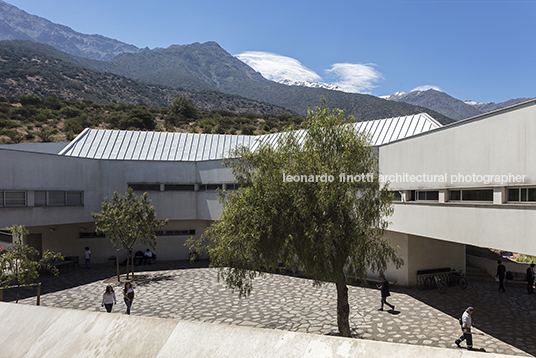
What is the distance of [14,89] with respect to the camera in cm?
6825

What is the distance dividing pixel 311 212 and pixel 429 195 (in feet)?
22.4

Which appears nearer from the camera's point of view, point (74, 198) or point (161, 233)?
point (74, 198)

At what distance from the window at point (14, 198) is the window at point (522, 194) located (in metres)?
21.8

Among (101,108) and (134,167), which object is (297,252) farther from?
(101,108)

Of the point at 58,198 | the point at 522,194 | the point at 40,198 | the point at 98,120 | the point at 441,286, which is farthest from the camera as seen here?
the point at 98,120

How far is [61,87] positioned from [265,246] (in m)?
81.4

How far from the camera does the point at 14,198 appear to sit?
1827 cm

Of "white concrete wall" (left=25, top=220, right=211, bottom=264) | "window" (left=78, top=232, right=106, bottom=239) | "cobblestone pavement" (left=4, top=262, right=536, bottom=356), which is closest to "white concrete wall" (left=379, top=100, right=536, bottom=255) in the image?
"cobblestone pavement" (left=4, top=262, right=536, bottom=356)

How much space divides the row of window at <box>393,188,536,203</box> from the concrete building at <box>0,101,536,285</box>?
34 millimetres

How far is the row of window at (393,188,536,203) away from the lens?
9.49 m

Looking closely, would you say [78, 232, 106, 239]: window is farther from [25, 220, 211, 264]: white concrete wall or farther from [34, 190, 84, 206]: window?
[34, 190, 84, 206]: window

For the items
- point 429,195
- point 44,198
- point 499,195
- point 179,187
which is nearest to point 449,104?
point 179,187

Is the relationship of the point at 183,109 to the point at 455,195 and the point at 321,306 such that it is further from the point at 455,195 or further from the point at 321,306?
the point at 455,195

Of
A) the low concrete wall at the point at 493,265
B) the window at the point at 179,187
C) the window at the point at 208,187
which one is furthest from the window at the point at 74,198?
the low concrete wall at the point at 493,265
